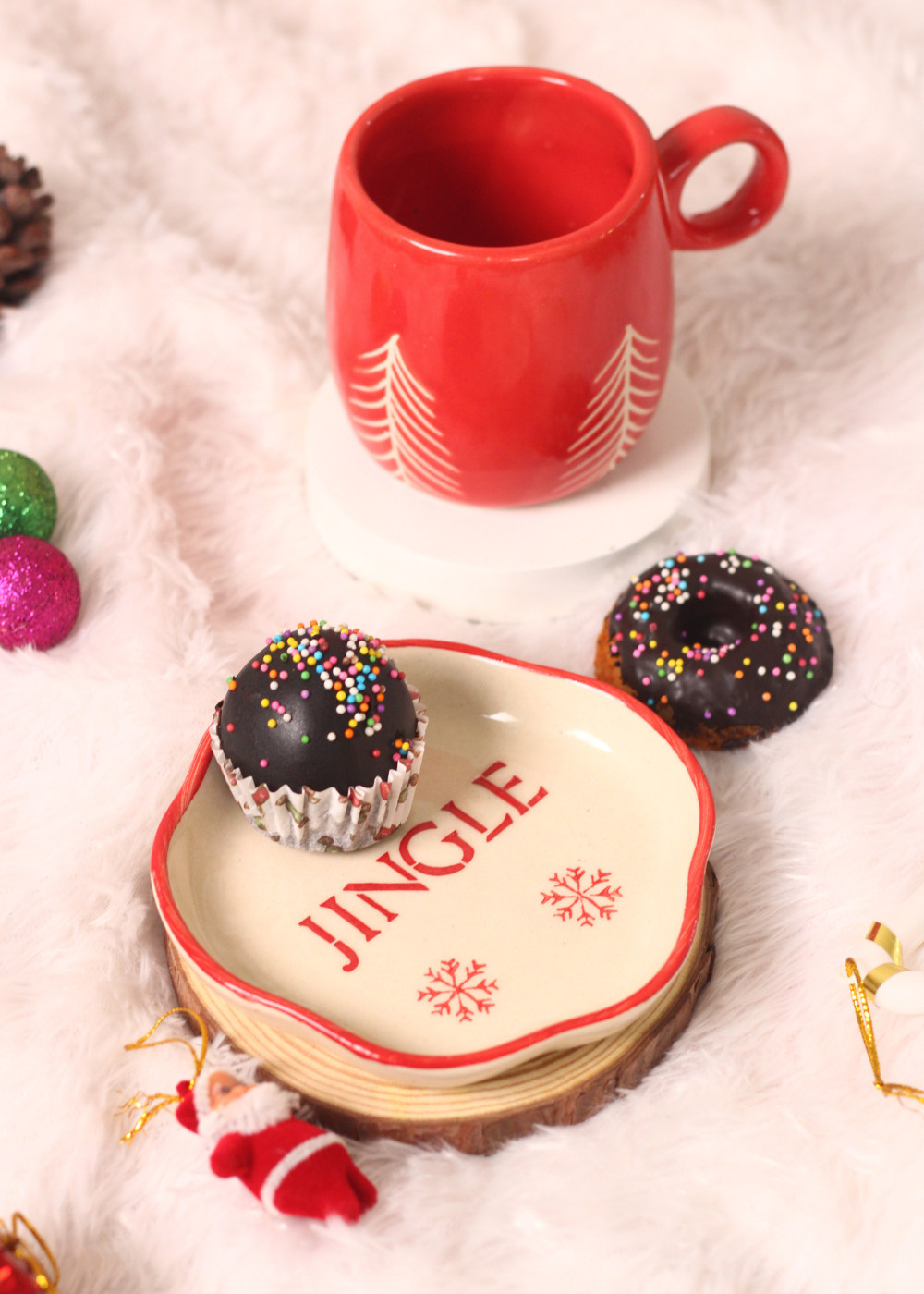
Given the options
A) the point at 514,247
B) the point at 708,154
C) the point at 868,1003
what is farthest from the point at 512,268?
the point at 868,1003

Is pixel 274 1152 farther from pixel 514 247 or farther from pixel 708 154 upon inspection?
pixel 708 154

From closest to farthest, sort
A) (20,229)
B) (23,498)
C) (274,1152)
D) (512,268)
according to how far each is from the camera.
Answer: (274,1152) → (512,268) → (23,498) → (20,229)

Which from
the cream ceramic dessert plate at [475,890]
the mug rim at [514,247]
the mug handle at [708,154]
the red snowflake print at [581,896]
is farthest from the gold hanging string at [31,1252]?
the mug handle at [708,154]

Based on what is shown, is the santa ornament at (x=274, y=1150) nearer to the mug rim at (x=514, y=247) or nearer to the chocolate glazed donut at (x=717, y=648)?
the chocolate glazed donut at (x=717, y=648)

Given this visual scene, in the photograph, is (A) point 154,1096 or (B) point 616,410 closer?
(A) point 154,1096

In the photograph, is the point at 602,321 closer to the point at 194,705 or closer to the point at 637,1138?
the point at 194,705

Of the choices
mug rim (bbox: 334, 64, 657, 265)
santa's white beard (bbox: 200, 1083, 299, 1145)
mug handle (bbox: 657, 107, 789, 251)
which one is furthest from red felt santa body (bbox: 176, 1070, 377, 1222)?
mug handle (bbox: 657, 107, 789, 251)
